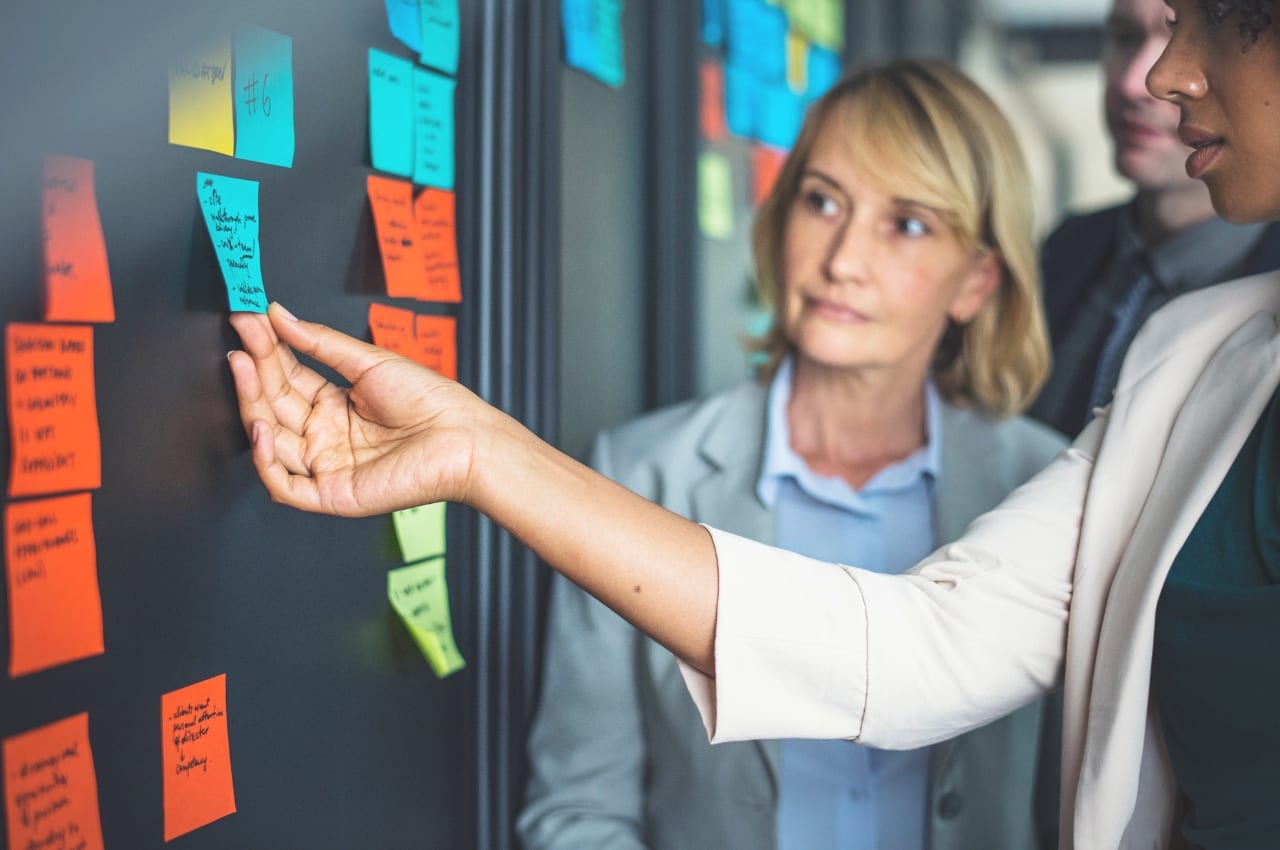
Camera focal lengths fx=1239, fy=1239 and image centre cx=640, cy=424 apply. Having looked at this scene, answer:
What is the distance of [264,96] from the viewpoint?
1081 millimetres

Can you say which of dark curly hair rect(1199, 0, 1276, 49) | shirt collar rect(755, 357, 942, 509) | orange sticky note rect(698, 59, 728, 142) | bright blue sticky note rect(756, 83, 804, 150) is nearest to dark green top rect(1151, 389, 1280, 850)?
dark curly hair rect(1199, 0, 1276, 49)

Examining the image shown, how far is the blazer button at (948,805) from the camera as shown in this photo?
5.33 feet

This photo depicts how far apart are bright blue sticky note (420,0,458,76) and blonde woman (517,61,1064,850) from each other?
23.2 inches

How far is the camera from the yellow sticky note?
0.98 m

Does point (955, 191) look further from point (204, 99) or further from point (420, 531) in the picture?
point (204, 99)

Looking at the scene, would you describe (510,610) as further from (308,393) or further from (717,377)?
(717,377)

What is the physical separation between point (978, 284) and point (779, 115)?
0.88 meters

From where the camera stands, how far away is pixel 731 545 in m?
1.15

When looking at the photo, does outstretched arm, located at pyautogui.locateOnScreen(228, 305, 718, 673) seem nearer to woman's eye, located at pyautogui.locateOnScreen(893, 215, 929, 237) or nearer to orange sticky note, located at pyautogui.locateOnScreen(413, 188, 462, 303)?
orange sticky note, located at pyautogui.locateOnScreen(413, 188, 462, 303)

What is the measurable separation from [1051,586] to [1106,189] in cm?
743

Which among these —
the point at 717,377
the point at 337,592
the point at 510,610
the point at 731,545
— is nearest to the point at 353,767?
the point at 337,592

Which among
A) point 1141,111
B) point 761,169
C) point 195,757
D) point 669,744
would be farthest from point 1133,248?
point 195,757

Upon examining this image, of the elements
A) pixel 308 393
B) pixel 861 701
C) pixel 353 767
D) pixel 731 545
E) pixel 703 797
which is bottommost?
pixel 703 797


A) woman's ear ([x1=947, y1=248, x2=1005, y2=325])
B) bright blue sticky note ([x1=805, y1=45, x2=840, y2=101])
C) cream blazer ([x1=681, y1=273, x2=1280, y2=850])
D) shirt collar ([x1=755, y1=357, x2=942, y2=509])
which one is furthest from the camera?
bright blue sticky note ([x1=805, y1=45, x2=840, y2=101])
